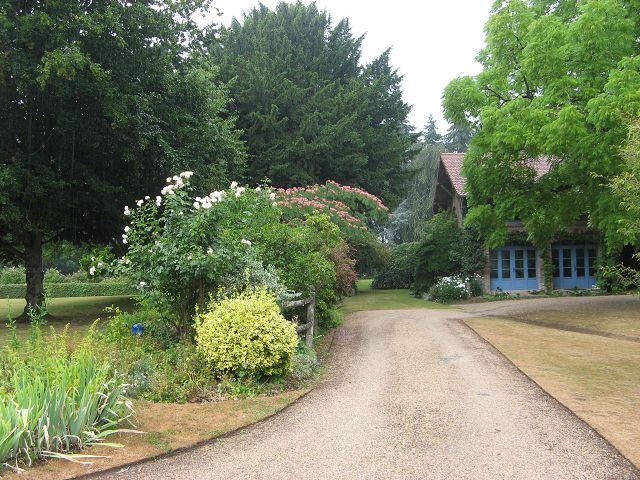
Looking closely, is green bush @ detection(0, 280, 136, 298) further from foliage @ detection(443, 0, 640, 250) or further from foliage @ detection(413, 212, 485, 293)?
foliage @ detection(443, 0, 640, 250)

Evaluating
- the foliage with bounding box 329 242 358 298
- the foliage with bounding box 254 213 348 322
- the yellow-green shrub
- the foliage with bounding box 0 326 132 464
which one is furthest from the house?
the foliage with bounding box 0 326 132 464

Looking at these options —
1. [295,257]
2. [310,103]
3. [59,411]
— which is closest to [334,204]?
[295,257]

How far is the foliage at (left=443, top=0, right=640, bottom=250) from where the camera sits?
42.6 feet

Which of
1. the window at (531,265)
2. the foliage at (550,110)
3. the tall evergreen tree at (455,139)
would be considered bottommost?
the window at (531,265)

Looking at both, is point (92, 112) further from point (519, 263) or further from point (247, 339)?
point (519, 263)

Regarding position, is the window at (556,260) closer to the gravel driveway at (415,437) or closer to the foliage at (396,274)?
the foliage at (396,274)

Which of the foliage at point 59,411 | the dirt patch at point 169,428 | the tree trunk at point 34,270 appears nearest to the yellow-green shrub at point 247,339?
the dirt patch at point 169,428

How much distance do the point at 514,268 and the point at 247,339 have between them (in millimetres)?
20567

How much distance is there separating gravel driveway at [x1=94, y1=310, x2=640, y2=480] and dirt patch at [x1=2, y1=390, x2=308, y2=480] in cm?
13

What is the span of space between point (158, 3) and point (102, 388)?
559 inches

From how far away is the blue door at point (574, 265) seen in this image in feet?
81.1

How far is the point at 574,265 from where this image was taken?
979 inches

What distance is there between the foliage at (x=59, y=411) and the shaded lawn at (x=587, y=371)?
455cm

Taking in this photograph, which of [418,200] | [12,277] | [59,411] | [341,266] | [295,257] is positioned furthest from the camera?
[418,200]
